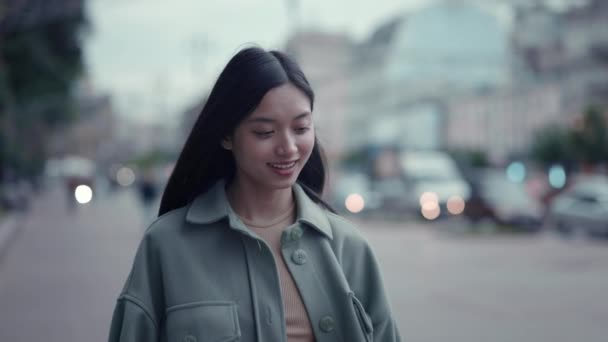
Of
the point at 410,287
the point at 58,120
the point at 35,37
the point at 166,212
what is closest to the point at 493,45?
the point at 58,120

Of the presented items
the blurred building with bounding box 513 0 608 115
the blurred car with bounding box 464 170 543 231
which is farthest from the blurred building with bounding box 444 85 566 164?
the blurred car with bounding box 464 170 543 231

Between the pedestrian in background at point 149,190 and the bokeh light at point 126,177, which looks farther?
the bokeh light at point 126,177

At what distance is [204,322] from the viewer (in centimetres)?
228

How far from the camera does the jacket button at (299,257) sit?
94.0 inches

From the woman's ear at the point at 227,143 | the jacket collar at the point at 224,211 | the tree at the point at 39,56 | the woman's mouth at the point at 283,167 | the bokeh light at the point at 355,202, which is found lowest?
the bokeh light at the point at 355,202

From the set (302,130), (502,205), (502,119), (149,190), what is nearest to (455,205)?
(502,205)

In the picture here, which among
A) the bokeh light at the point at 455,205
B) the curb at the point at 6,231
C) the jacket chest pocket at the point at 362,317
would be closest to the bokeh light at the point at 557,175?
the bokeh light at the point at 455,205

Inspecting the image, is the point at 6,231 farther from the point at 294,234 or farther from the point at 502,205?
the point at 294,234

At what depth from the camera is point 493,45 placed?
8644 centimetres

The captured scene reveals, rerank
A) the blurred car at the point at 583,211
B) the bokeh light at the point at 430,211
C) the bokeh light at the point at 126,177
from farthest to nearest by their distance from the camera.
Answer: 1. the bokeh light at the point at 126,177
2. the bokeh light at the point at 430,211
3. the blurred car at the point at 583,211

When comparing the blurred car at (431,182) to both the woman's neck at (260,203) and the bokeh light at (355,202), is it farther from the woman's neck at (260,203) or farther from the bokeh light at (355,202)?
the woman's neck at (260,203)

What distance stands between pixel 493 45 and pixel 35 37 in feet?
209

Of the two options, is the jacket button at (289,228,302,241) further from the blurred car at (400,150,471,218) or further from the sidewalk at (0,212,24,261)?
the blurred car at (400,150,471,218)

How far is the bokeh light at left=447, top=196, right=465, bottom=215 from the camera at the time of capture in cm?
2927
